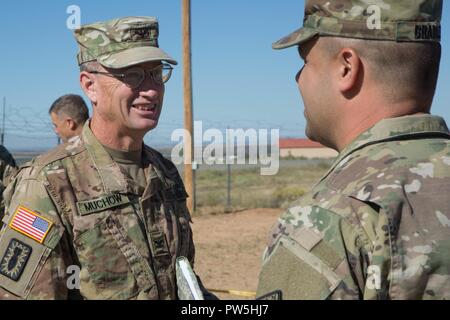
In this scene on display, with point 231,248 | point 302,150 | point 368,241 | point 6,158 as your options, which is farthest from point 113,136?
point 302,150

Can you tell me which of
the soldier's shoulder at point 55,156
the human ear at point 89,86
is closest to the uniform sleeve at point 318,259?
the soldier's shoulder at point 55,156

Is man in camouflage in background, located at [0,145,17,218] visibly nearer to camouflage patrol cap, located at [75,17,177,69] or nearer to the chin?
camouflage patrol cap, located at [75,17,177,69]

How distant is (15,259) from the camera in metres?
2.57

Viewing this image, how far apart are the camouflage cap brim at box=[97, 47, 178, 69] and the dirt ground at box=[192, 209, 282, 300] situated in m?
4.87

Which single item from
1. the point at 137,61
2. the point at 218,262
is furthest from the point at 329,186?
the point at 218,262

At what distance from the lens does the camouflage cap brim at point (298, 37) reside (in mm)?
1750

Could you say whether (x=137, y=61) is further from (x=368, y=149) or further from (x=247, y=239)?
(x=247, y=239)

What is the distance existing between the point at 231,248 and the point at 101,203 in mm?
8152

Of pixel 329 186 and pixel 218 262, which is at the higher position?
pixel 329 186

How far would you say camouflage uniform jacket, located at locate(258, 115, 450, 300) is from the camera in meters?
1.41

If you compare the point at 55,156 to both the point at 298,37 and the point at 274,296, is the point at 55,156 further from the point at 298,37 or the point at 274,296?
the point at 274,296

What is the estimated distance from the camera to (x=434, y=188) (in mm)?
1495

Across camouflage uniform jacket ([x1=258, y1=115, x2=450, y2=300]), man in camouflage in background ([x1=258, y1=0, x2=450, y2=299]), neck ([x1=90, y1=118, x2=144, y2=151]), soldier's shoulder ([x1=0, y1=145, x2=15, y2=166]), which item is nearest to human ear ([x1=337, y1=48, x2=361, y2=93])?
man in camouflage in background ([x1=258, y1=0, x2=450, y2=299])
